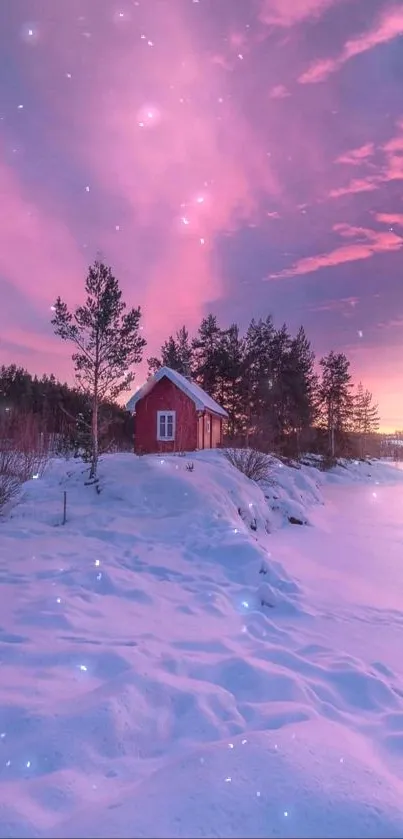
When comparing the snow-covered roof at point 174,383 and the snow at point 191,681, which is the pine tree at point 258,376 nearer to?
the snow-covered roof at point 174,383

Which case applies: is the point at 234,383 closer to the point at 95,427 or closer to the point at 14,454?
the point at 95,427

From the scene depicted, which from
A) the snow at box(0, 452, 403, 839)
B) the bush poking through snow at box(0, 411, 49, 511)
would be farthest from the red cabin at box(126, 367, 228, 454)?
the bush poking through snow at box(0, 411, 49, 511)

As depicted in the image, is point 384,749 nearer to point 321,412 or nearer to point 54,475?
point 54,475

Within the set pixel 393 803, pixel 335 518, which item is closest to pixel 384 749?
pixel 393 803

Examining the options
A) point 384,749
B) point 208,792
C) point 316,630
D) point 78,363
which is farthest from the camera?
point 78,363

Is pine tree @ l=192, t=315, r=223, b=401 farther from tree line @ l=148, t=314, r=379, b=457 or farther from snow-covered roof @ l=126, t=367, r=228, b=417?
snow-covered roof @ l=126, t=367, r=228, b=417

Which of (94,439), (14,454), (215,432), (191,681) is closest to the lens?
(191,681)

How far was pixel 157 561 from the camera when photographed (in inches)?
293

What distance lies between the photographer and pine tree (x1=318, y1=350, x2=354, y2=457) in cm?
4578

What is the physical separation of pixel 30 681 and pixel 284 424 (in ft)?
117

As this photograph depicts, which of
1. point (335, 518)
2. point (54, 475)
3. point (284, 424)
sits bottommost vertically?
point (335, 518)

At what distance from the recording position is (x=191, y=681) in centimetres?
384

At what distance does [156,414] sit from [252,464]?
10034mm

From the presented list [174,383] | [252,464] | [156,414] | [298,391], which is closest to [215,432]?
[156,414]
